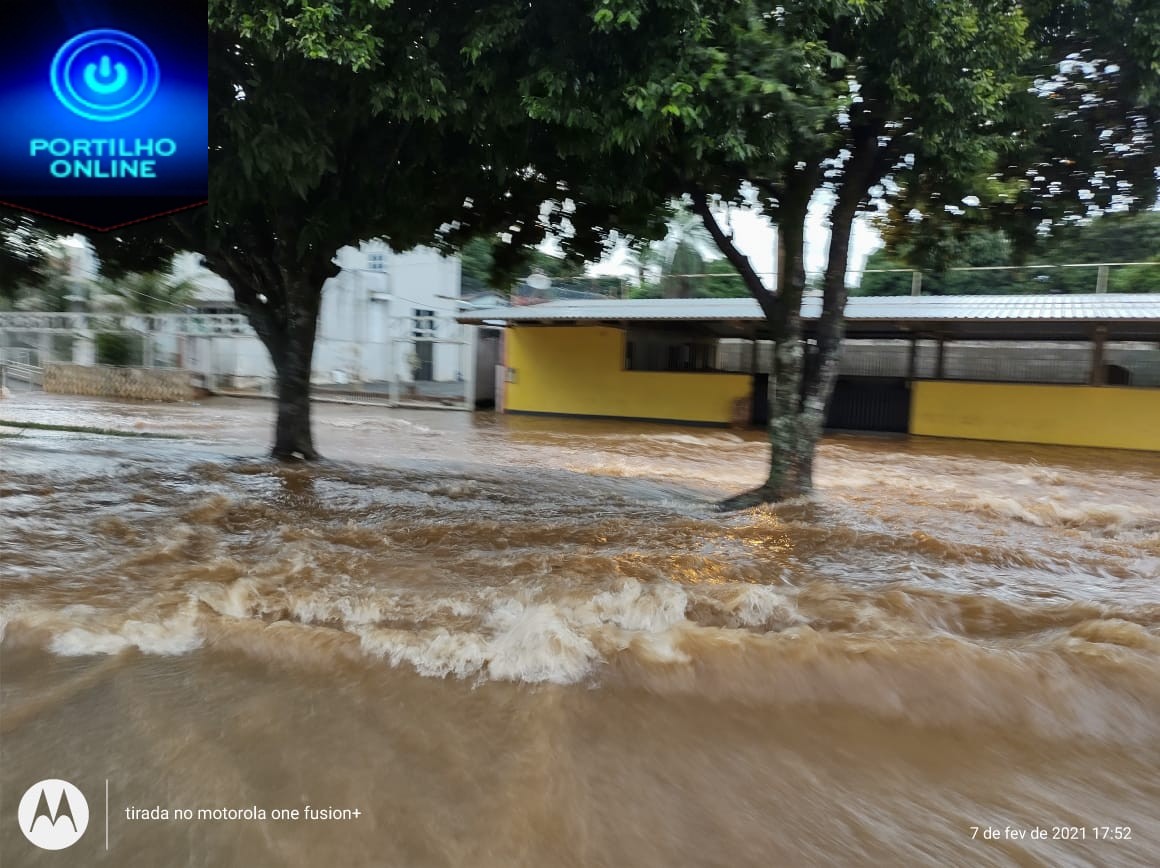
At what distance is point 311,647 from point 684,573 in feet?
7.71

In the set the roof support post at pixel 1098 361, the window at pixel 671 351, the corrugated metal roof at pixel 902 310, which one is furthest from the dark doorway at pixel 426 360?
the roof support post at pixel 1098 361

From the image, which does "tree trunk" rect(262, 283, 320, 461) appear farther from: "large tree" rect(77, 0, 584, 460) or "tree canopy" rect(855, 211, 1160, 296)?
"tree canopy" rect(855, 211, 1160, 296)

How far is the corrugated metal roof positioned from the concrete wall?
327 inches

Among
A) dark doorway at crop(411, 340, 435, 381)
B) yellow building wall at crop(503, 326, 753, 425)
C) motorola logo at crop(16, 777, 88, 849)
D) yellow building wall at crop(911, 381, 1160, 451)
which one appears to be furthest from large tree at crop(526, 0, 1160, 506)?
dark doorway at crop(411, 340, 435, 381)

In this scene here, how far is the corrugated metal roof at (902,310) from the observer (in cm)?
1345

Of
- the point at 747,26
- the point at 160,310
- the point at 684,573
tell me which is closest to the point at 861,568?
the point at 684,573

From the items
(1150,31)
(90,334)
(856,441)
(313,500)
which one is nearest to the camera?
(1150,31)

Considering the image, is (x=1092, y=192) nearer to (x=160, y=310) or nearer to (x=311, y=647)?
(x=311, y=647)

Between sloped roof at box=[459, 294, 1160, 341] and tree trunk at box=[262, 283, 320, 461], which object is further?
sloped roof at box=[459, 294, 1160, 341]

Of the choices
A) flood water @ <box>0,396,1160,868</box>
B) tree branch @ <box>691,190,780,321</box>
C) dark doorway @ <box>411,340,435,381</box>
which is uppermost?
tree branch @ <box>691,190,780,321</box>

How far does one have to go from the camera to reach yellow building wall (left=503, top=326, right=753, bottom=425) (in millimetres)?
17250

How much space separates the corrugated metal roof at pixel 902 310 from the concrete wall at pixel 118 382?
8.31 metres

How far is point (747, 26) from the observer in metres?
4.75

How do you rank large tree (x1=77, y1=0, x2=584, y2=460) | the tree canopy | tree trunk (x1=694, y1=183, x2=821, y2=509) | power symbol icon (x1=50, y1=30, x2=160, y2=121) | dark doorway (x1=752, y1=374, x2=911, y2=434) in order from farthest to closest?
the tree canopy → dark doorway (x1=752, y1=374, x2=911, y2=434) → tree trunk (x1=694, y1=183, x2=821, y2=509) → large tree (x1=77, y1=0, x2=584, y2=460) → power symbol icon (x1=50, y1=30, x2=160, y2=121)
